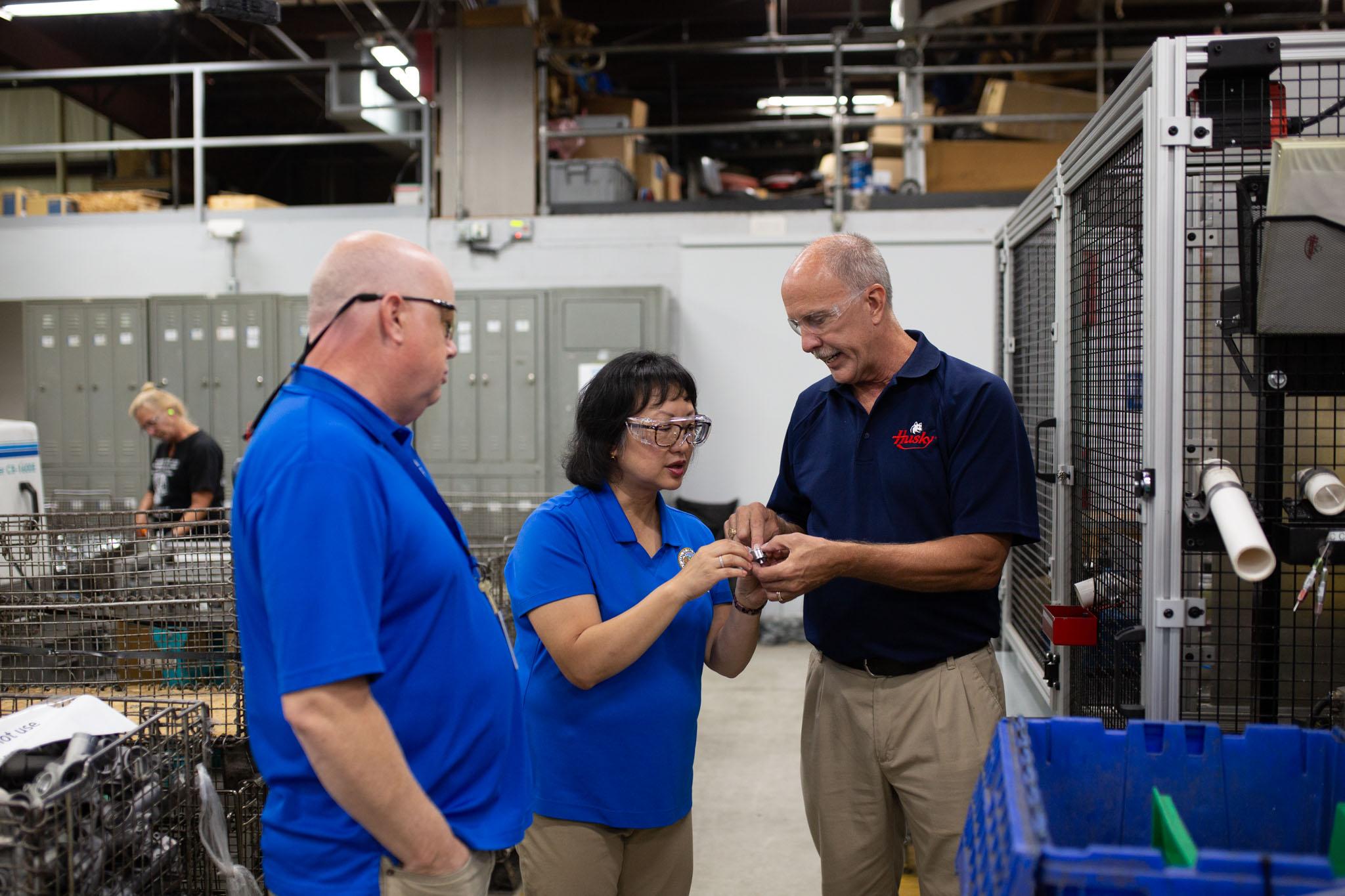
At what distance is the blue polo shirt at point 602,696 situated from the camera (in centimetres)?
174

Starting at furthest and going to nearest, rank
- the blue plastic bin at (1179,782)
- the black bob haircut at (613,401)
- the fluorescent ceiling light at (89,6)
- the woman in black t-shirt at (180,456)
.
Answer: the fluorescent ceiling light at (89,6) < the woman in black t-shirt at (180,456) < the black bob haircut at (613,401) < the blue plastic bin at (1179,782)

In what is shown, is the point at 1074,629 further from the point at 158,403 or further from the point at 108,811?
the point at 158,403

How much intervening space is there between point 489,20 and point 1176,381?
22.1 feet

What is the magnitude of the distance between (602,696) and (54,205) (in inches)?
313

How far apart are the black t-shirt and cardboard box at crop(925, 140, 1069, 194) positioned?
5164 millimetres

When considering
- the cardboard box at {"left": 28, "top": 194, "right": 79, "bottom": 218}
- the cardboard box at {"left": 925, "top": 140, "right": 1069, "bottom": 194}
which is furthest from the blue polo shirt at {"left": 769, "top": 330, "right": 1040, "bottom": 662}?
the cardboard box at {"left": 28, "top": 194, "right": 79, "bottom": 218}

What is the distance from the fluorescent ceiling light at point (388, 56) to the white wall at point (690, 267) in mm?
1055

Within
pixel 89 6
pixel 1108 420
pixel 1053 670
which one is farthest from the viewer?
pixel 89 6

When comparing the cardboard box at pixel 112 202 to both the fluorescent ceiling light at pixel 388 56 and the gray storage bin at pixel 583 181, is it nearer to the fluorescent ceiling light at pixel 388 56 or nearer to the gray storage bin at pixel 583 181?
the fluorescent ceiling light at pixel 388 56

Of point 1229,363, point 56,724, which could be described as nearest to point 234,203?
point 56,724

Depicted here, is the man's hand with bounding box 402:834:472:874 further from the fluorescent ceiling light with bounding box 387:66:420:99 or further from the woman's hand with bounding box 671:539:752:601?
the fluorescent ceiling light with bounding box 387:66:420:99

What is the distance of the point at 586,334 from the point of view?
261 inches

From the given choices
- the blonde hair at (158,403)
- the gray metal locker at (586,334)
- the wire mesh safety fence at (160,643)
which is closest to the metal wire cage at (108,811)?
the wire mesh safety fence at (160,643)

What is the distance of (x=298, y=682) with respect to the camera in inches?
44.1
